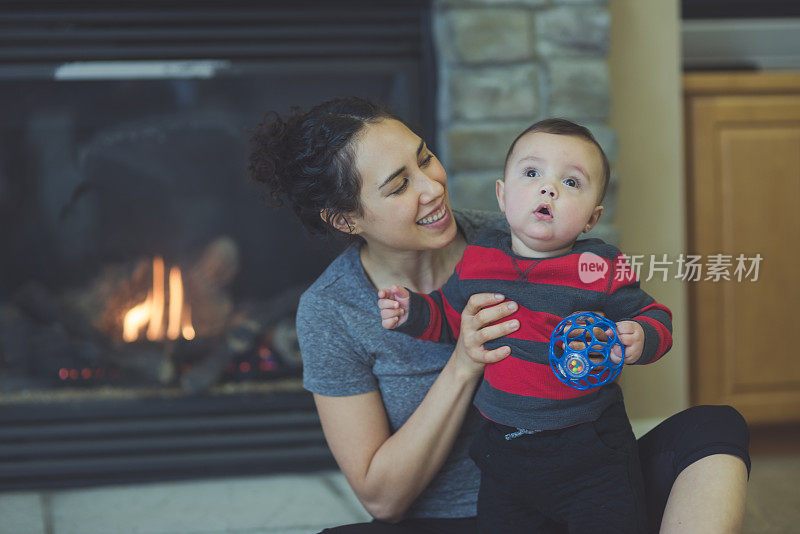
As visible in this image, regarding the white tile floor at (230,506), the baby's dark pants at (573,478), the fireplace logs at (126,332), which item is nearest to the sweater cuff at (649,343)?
the baby's dark pants at (573,478)

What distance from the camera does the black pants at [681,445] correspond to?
98 centimetres

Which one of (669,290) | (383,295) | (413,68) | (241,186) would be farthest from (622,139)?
(383,295)

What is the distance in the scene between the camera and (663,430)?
3.58ft

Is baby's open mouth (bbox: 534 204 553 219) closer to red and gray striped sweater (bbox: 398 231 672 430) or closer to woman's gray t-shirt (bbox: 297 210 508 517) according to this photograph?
red and gray striped sweater (bbox: 398 231 672 430)

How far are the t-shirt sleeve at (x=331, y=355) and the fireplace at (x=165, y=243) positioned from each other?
94 cm

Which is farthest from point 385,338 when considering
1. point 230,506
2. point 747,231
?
point 747,231

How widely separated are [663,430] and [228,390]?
1.39m

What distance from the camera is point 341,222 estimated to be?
3.97 feet

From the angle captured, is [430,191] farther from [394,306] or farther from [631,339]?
[631,339]

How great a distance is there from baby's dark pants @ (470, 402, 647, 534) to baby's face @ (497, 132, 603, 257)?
0.81 feet

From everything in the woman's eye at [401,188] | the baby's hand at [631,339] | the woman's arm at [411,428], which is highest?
the woman's eye at [401,188]

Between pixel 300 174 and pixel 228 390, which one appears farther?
pixel 228 390

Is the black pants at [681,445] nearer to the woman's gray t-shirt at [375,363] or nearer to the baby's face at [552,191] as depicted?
the woman's gray t-shirt at [375,363]

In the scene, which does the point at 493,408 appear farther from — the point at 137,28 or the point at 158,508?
the point at 137,28
